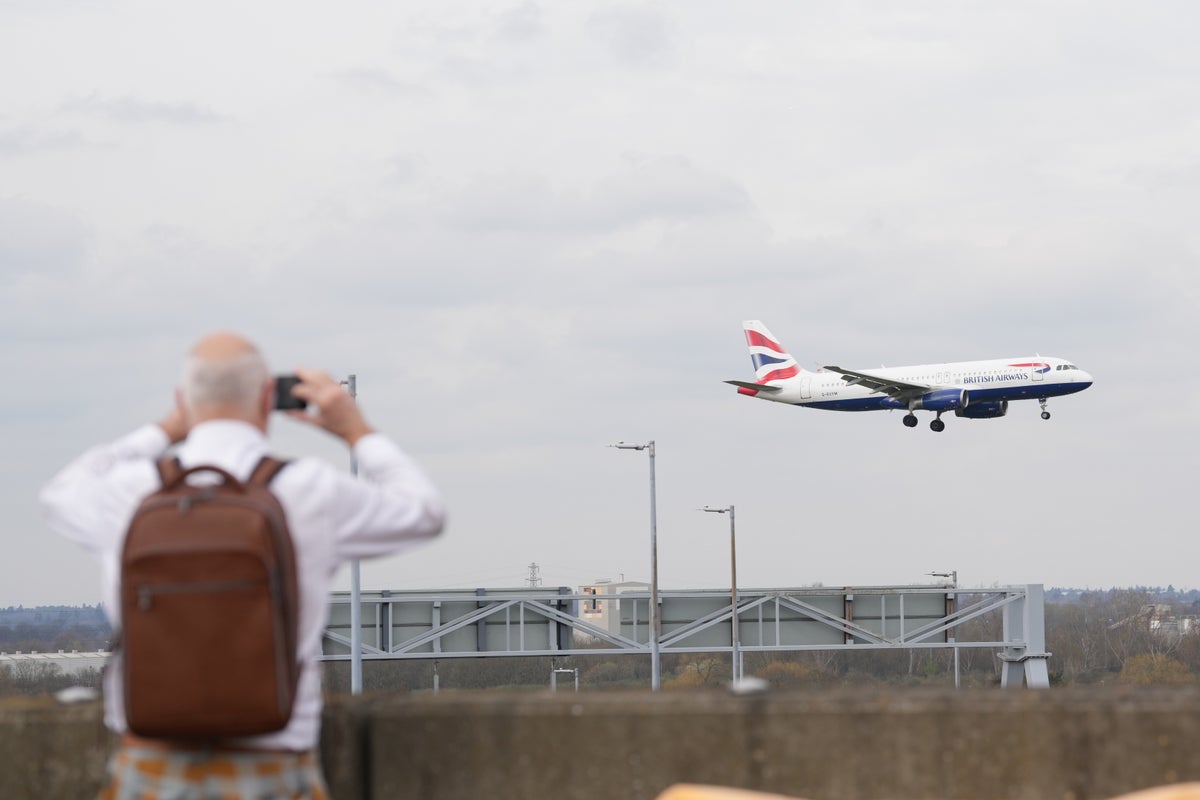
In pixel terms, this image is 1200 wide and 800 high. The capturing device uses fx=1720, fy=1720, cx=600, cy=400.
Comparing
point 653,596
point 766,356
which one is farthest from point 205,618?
point 766,356

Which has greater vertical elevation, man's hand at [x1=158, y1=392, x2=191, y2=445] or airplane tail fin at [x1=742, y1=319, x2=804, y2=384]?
airplane tail fin at [x1=742, y1=319, x2=804, y2=384]

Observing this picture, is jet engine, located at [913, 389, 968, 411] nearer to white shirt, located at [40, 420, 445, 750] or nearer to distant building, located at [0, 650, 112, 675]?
distant building, located at [0, 650, 112, 675]

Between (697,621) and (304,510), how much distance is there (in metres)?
54.1

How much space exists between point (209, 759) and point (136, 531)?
0.55 meters

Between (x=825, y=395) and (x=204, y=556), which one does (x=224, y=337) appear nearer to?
(x=204, y=556)

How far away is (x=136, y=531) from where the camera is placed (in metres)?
3.66

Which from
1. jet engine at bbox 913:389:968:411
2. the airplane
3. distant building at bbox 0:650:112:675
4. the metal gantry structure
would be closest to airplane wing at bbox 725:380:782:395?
the airplane

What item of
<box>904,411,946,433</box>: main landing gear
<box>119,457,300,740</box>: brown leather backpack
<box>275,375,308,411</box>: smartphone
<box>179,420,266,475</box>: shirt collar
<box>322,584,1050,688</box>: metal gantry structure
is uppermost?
<box>904,411,946,433</box>: main landing gear

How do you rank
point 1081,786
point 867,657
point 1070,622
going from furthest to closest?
point 1070,622, point 867,657, point 1081,786

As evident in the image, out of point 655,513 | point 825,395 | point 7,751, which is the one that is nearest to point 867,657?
point 825,395

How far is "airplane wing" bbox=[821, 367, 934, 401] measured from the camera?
83688mm

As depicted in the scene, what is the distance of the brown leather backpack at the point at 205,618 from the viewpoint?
3.60 meters

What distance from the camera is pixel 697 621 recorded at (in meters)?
57.3

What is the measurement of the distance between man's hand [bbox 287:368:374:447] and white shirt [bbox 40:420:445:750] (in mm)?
59
